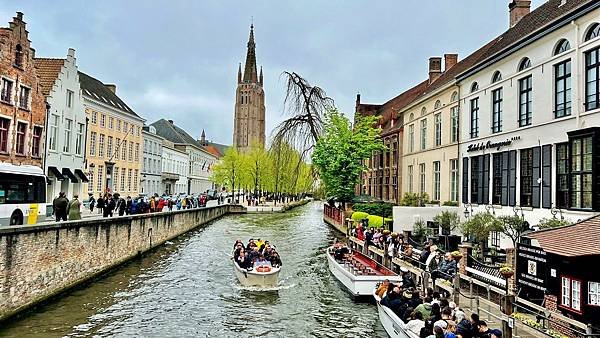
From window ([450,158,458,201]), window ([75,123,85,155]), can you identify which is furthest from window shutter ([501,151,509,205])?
window ([75,123,85,155])

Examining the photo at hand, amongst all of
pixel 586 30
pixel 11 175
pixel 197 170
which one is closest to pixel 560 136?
pixel 586 30

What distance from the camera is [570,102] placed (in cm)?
1769

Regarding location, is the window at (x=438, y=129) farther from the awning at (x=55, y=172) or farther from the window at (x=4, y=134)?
the window at (x=4, y=134)

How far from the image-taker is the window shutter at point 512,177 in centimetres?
2139

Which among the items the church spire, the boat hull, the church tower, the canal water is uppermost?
the church spire

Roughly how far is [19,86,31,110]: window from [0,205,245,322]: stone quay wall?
943 centimetres

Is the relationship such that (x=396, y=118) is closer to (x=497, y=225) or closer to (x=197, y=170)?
(x=497, y=225)

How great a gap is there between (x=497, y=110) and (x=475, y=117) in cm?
264

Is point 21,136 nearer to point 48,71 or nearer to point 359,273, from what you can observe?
point 48,71

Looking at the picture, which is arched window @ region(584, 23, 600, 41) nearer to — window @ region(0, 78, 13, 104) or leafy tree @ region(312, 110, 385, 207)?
leafy tree @ region(312, 110, 385, 207)

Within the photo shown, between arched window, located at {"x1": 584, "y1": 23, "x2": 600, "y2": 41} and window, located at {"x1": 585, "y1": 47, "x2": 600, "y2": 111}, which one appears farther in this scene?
arched window, located at {"x1": 584, "y1": 23, "x2": 600, "y2": 41}

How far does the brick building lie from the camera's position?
25594 mm

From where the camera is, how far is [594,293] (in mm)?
9242

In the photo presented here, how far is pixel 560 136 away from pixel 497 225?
3994mm
